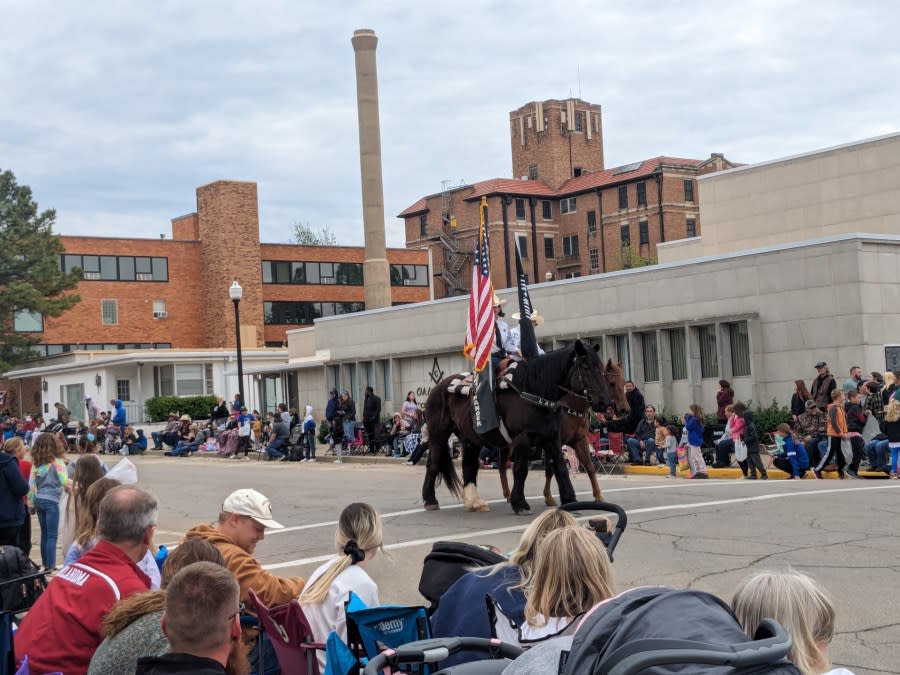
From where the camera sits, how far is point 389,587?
11156 millimetres

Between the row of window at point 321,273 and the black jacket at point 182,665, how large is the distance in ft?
247

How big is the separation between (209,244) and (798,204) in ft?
160

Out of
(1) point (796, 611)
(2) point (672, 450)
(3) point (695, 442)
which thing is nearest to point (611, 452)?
(2) point (672, 450)

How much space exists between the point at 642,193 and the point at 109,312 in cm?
4256

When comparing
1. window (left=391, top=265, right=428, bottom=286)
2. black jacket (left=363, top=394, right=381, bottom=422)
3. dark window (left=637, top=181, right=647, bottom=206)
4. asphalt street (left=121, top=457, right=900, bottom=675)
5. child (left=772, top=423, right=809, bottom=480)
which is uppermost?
dark window (left=637, top=181, right=647, bottom=206)

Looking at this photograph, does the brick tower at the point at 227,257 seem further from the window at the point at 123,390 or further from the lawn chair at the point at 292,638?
the lawn chair at the point at 292,638

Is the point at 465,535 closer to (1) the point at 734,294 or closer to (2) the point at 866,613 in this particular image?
(2) the point at 866,613

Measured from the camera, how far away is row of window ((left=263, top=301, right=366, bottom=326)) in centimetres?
7862

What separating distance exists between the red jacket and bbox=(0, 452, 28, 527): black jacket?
6.47 metres

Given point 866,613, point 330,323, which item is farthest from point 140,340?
point 866,613

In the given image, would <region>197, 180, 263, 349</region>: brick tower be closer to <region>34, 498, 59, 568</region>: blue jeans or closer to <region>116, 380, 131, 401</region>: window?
<region>116, 380, 131, 401</region>: window

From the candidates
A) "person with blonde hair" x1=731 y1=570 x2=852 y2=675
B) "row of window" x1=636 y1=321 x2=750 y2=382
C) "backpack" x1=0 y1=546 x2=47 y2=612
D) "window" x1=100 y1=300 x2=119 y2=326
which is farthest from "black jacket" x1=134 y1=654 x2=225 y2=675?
"window" x1=100 y1=300 x2=119 y2=326

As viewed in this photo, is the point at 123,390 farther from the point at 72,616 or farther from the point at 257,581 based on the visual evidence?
the point at 72,616

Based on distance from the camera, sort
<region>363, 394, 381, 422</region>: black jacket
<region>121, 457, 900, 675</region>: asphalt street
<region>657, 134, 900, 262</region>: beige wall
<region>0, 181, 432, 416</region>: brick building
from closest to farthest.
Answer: <region>121, 457, 900, 675</region>: asphalt street < <region>363, 394, 381, 422</region>: black jacket < <region>657, 134, 900, 262</region>: beige wall < <region>0, 181, 432, 416</region>: brick building
